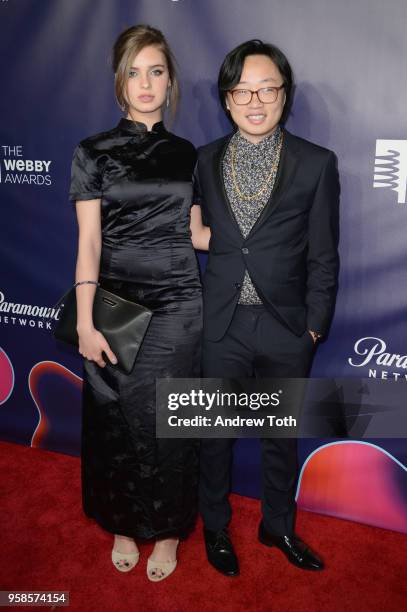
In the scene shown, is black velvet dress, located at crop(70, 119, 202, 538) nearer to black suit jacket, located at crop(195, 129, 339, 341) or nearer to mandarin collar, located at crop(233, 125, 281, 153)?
black suit jacket, located at crop(195, 129, 339, 341)

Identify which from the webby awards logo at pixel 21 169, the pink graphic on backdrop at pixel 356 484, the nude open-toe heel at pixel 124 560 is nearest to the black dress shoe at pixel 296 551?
the pink graphic on backdrop at pixel 356 484

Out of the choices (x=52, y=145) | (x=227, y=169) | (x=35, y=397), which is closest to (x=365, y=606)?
(x=227, y=169)

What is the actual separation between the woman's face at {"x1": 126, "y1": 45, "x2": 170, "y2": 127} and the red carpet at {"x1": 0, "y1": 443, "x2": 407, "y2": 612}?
1720mm

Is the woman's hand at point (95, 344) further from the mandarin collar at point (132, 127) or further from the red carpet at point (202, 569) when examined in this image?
the red carpet at point (202, 569)

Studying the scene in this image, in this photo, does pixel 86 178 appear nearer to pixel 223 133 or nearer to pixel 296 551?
pixel 223 133

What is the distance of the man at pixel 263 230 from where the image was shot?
6.31ft

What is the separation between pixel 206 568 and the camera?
223 centimetres

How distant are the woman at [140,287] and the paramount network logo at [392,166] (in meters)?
0.73

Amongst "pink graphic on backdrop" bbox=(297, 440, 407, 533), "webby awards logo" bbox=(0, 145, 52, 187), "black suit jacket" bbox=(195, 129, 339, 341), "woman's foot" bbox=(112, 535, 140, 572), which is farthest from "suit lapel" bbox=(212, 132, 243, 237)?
"woman's foot" bbox=(112, 535, 140, 572)

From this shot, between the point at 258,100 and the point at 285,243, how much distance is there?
1.60 feet

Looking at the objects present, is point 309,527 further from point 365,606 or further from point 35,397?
point 35,397

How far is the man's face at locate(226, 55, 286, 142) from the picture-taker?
189cm

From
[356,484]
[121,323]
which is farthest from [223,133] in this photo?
[356,484]

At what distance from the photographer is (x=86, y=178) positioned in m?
1.91
